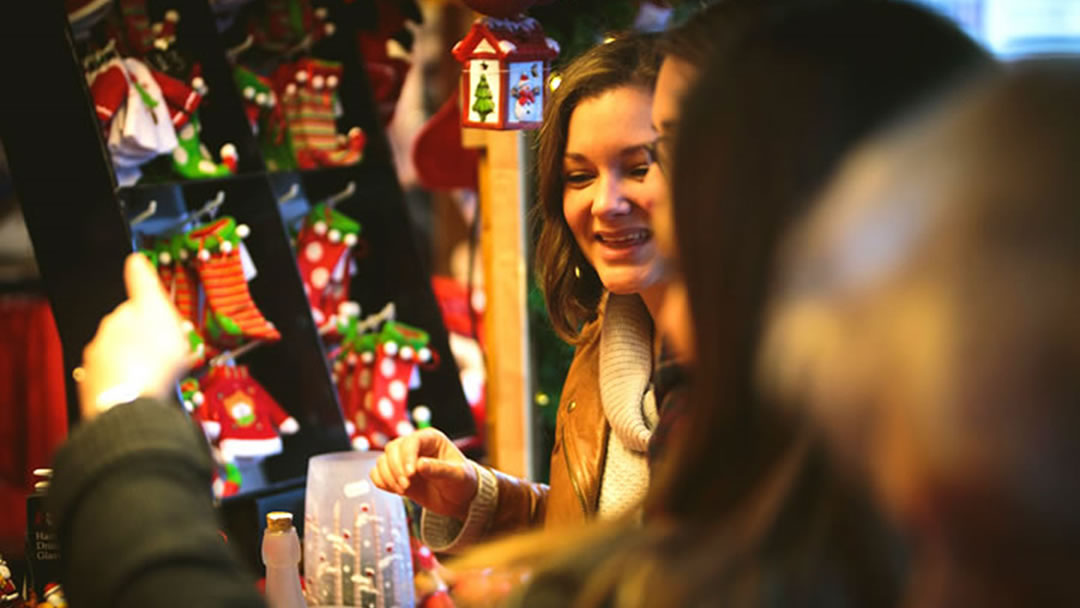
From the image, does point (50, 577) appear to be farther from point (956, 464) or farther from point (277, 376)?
point (956, 464)

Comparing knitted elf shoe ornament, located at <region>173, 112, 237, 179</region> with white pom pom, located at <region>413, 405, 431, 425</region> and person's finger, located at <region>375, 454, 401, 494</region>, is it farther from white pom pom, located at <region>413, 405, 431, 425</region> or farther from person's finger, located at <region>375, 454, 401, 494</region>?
person's finger, located at <region>375, 454, 401, 494</region>

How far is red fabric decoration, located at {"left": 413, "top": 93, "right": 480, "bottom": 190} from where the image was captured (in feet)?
10.1

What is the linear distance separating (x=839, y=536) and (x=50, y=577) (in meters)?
1.28

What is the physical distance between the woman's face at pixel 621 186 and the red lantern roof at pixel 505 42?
19 cm

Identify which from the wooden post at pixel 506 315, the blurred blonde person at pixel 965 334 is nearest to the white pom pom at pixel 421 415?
the wooden post at pixel 506 315

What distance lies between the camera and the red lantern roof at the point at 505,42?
183 centimetres

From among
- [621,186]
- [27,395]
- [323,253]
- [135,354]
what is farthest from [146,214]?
[27,395]

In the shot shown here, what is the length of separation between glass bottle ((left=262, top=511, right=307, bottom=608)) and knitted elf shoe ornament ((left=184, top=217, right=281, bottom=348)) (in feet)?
2.10

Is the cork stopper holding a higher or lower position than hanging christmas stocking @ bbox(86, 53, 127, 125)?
lower

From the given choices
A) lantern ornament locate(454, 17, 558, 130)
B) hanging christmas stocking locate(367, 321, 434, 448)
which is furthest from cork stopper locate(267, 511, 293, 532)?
hanging christmas stocking locate(367, 321, 434, 448)

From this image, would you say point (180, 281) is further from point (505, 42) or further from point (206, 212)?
point (505, 42)

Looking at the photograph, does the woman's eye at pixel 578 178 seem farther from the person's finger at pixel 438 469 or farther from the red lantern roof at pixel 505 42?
the person's finger at pixel 438 469

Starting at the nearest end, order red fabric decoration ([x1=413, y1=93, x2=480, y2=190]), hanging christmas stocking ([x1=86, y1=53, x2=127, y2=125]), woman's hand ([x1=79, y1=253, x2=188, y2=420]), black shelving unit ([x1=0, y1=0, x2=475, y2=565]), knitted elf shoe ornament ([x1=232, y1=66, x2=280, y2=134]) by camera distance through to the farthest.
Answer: woman's hand ([x1=79, y1=253, x2=188, y2=420])
black shelving unit ([x1=0, y1=0, x2=475, y2=565])
hanging christmas stocking ([x1=86, y1=53, x2=127, y2=125])
knitted elf shoe ornament ([x1=232, y1=66, x2=280, y2=134])
red fabric decoration ([x1=413, y1=93, x2=480, y2=190])

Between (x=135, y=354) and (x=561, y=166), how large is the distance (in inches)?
33.6
